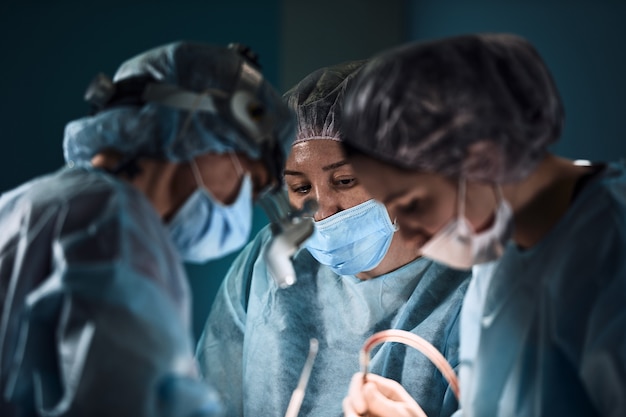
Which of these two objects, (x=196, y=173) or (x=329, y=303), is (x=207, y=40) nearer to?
Answer: (x=329, y=303)

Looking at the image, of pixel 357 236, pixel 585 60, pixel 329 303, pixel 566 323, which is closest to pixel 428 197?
pixel 566 323

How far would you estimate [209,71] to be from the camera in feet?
5.05

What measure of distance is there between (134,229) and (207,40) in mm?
1874

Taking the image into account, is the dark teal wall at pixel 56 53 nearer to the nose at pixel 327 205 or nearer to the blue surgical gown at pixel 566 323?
the nose at pixel 327 205

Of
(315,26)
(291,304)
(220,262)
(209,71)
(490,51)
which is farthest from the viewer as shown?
(315,26)

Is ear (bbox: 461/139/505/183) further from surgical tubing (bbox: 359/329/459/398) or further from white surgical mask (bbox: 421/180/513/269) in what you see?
surgical tubing (bbox: 359/329/459/398)

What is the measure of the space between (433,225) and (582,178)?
1.05ft

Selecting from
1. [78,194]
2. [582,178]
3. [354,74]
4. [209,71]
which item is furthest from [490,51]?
[354,74]

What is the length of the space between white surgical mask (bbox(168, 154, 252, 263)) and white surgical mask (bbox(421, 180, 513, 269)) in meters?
0.39

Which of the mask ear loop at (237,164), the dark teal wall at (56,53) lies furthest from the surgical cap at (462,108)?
the dark teal wall at (56,53)

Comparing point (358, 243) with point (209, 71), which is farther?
point (358, 243)

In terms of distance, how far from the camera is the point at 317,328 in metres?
2.46

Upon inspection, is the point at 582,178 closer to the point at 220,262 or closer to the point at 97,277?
the point at 97,277

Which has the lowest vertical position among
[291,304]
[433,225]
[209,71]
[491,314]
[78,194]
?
[291,304]
